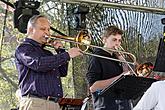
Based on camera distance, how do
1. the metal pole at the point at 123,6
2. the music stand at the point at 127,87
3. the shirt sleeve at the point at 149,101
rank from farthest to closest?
the metal pole at the point at 123,6 → the music stand at the point at 127,87 → the shirt sleeve at the point at 149,101

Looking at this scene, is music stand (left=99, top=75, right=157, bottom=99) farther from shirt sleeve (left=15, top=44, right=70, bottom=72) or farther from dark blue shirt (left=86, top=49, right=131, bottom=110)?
shirt sleeve (left=15, top=44, right=70, bottom=72)

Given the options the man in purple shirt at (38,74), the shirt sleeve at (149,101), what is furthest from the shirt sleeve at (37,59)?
the shirt sleeve at (149,101)

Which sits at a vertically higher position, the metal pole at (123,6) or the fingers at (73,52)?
the metal pole at (123,6)

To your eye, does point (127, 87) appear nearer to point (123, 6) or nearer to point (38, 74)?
point (38, 74)

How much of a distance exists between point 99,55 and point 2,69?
4185 mm

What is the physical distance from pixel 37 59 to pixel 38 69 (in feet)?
0.25

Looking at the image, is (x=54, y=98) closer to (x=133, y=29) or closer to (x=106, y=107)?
(x=106, y=107)

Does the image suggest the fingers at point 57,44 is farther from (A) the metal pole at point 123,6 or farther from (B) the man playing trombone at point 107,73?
(A) the metal pole at point 123,6

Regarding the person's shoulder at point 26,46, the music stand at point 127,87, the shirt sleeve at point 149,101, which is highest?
the person's shoulder at point 26,46

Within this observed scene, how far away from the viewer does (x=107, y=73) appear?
392cm

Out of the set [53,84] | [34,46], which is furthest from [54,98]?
[34,46]

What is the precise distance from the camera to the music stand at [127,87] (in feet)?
11.6

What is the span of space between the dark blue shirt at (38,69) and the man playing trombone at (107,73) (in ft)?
1.89

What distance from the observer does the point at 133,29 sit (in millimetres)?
7293
